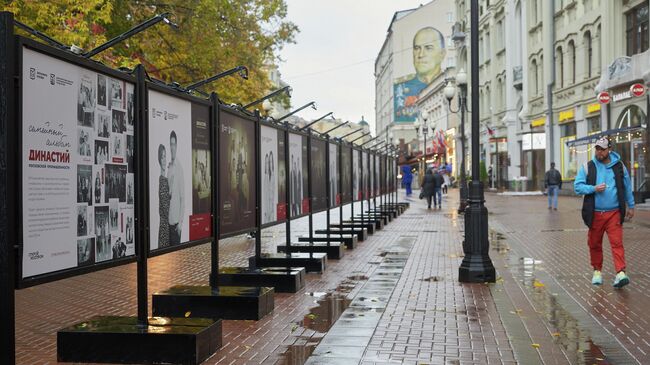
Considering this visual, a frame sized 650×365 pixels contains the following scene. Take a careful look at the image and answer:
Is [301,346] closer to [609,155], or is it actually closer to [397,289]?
[397,289]

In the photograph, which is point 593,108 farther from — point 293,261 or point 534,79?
point 293,261

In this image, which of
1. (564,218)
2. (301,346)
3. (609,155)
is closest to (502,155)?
(564,218)

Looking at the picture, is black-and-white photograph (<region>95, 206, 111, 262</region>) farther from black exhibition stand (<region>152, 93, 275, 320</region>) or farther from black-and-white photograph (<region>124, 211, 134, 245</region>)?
black exhibition stand (<region>152, 93, 275, 320</region>)

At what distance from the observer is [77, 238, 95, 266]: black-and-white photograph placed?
526 cm

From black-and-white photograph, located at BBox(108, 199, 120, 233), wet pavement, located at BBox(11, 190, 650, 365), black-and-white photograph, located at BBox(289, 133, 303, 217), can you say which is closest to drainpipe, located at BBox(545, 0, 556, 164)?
wet pavement, located at BBox(11, 190, 650, 365)

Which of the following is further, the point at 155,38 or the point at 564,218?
the point at 564,218

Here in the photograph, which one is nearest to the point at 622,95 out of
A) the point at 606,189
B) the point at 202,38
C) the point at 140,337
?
the point at 202,38

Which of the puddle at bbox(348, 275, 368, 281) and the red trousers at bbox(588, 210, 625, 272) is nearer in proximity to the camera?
the red trousers at bbox(588, 210, 625, 272)

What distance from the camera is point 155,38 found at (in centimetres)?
2081

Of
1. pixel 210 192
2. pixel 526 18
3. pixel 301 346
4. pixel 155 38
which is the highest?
pixel 526 18

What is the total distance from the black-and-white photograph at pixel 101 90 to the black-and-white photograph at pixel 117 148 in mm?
289

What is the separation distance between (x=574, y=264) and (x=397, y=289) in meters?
3.91

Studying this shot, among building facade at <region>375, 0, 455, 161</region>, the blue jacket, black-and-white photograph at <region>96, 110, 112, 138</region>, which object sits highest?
building facade at <region>375, 0, 455, 161</region>

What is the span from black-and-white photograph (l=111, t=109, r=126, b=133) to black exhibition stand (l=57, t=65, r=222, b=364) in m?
0.19
